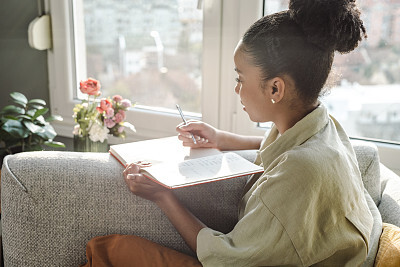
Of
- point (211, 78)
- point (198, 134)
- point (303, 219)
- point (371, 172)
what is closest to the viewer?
point (303, 219)

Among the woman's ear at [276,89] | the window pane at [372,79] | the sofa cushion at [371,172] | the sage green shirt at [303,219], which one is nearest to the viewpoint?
the sage green shirt at [303,219]

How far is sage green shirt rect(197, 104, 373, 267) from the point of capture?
981mm

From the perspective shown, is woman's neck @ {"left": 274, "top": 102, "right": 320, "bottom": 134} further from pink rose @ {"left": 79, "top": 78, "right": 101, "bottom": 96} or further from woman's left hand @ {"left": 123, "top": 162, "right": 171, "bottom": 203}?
pink rose @ {"left": 79, "top": 78, "right": 101, "bottom": 96}

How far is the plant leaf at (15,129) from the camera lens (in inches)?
68.8

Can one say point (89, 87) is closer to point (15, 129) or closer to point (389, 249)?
point (15, 129)

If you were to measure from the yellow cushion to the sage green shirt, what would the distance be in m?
0.08

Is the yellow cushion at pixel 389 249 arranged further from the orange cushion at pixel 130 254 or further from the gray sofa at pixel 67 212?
the orange cushion at pixel 130 254

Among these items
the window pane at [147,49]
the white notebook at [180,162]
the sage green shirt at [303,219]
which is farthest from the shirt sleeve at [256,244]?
the window pane at [147,49]

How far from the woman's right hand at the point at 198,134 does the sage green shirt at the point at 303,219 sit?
15.6 inches

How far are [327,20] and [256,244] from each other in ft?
1.62

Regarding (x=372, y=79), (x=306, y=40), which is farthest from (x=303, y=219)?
(x=372, y=79)

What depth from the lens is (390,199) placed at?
1.32m

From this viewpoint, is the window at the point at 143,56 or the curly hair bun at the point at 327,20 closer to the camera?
the curly hair bun at the point at 327,20

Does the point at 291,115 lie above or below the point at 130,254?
above
